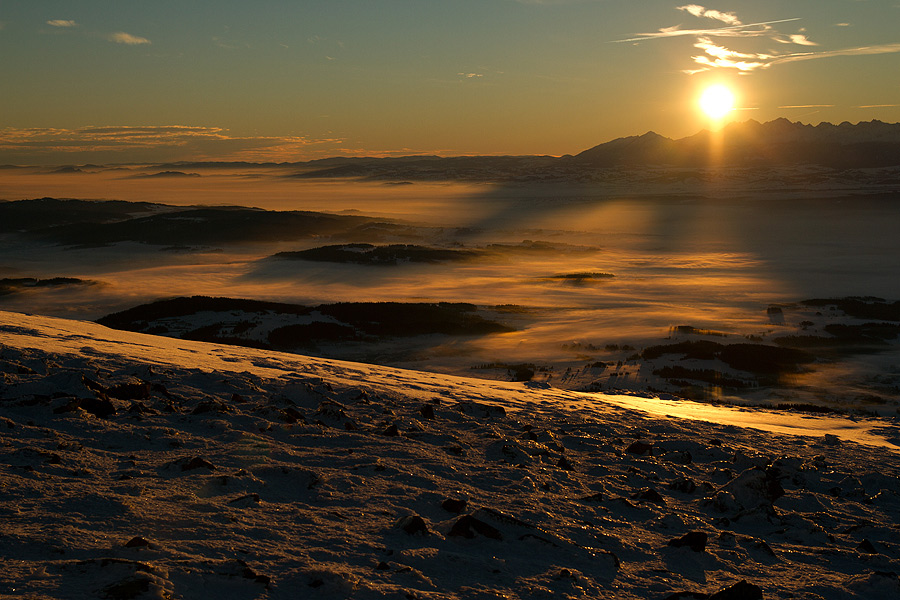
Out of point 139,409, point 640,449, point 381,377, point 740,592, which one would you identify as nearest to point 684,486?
point 640,449

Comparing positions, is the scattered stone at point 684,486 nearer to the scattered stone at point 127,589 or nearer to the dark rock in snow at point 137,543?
the dark rock in snow at point 137,543

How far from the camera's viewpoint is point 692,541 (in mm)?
6039

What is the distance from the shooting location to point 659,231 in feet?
320

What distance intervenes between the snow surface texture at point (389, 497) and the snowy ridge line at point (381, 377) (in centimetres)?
73

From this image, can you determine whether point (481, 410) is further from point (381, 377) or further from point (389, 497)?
point (389, 497)

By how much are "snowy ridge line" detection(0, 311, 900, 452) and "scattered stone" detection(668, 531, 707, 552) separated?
19.2 feet

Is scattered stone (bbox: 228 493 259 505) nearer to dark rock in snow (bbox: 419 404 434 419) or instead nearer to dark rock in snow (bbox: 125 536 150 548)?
dark rock in snow (bbox: 125 536 150 548)

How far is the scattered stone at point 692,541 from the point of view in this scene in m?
6.01

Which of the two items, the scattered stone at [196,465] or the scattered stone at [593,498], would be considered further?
the scattered stone at [593,498]

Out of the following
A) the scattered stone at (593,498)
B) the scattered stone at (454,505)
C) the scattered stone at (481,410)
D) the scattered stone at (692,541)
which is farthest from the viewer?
the scattered stone at (481,410)

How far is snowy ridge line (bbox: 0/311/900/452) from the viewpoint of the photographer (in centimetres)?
1217

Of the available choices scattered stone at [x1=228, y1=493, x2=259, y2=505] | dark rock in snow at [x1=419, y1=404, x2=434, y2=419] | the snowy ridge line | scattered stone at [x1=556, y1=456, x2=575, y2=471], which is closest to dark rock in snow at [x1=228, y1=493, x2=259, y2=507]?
scattered stone at [x1=228, y1=493, x2=259, y2=505]

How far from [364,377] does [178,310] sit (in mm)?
23512

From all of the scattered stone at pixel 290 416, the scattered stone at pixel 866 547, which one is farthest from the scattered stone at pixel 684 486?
the scattered stone at pixel 290 416
